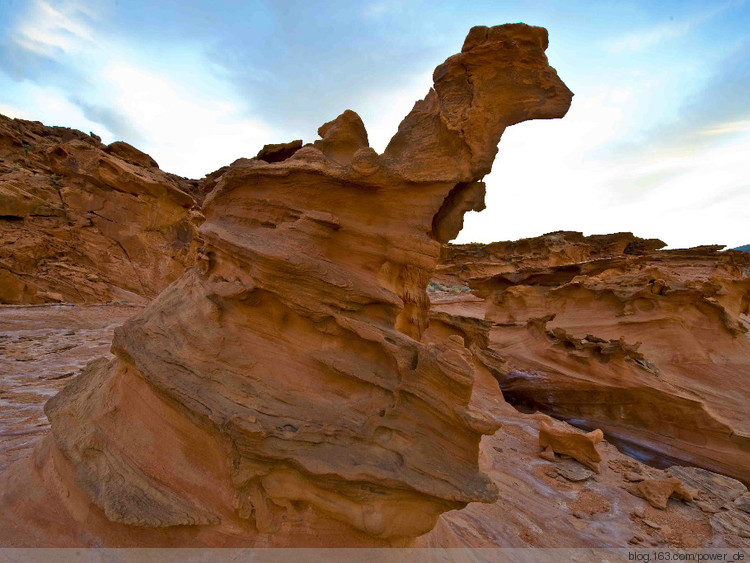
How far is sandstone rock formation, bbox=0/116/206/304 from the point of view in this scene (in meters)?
14.2

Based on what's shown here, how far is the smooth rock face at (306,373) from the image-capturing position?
2889 mm

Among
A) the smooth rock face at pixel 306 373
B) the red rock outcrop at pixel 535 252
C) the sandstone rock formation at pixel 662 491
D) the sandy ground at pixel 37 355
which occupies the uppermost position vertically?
the red rock outcrop at pixel 535 252

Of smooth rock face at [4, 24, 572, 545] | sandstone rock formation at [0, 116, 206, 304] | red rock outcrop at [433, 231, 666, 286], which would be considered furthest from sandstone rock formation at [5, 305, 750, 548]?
red rock outcrop at [433, 231, 666, 286]

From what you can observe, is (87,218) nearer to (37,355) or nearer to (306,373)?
(37,355)

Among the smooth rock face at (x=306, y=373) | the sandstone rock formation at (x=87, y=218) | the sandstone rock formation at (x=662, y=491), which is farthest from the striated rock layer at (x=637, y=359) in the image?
the sandstone rock formation at (x=87, y=218)

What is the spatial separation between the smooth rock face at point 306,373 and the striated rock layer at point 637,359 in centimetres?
680

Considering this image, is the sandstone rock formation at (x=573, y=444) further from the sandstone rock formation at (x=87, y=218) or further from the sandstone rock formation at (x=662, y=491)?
the sandstone rock formation at (x=87, y=218)

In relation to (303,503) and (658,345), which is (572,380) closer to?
(658,345)

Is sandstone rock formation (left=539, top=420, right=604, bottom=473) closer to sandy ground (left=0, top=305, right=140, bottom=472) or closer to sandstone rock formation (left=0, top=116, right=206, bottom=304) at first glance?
sandy ground (left=0, top=305, right=140, bottom=472)

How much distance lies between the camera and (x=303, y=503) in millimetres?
3027

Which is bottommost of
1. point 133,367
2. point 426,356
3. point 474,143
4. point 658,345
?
point 133,367

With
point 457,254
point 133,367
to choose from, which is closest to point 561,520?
point 133,367

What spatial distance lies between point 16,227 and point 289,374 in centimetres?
1714

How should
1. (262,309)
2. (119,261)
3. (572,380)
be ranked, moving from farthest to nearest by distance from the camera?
(119,261) < (572,380) < (262,309)
